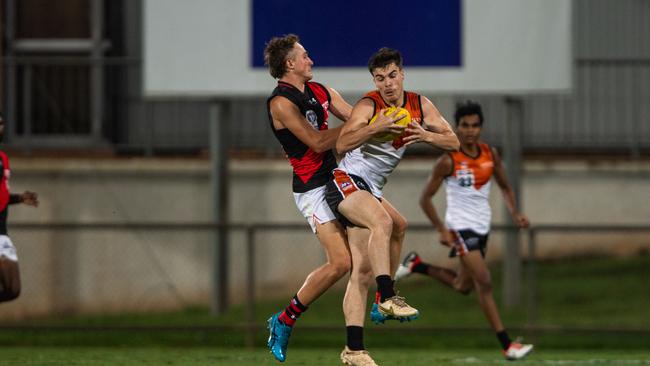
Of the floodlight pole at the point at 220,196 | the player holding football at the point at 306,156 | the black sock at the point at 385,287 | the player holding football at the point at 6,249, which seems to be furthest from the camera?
the floodlight pole at the point at 220,196

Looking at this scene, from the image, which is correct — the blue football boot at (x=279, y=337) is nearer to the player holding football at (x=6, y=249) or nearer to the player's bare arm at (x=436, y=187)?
the player's bare arm at (x=436, y=187)

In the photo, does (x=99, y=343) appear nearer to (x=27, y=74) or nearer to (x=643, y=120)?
(x=27, y=74)

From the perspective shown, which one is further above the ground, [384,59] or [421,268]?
[384,59]

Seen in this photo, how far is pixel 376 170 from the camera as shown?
10.6 m

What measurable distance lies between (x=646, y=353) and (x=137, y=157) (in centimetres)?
694

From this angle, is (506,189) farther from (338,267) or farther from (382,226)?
(382,226)

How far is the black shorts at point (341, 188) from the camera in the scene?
10383mm

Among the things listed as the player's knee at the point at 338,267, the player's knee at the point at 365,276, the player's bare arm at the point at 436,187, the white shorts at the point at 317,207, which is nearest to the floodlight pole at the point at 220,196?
the player's bare arm at the point at 436,187

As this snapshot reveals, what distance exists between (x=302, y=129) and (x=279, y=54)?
63 cm

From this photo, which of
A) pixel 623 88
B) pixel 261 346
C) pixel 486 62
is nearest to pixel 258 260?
pixel 261 346

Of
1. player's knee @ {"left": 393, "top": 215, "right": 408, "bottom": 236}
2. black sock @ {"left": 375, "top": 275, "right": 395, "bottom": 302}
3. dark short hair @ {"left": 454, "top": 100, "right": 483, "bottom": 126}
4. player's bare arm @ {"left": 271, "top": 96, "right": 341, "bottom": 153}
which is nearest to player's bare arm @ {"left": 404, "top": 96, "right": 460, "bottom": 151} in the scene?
player's bare arm @ {"left": 271, "top": 96, "right": 341, "bottom": 153}

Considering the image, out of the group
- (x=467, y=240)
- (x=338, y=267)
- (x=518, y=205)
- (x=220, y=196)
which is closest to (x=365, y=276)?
(x=338, y=267)

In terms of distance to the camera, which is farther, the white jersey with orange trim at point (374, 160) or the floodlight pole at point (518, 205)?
the floodlight pole at point (518, 205)

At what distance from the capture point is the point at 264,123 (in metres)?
19.4
